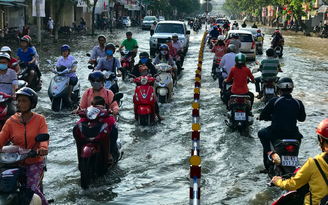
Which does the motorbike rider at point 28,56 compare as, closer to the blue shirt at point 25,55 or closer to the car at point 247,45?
the blue shirt at point 25,55

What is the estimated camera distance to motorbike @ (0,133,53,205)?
397 centimetres

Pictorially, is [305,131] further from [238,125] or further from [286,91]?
[286,91]

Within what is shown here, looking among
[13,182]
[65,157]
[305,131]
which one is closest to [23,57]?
[65,157]

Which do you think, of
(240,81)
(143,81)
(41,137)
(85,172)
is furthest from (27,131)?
(240,81)

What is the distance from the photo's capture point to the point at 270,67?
1114 cm

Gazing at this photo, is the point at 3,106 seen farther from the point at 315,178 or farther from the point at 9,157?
the point at 315,178

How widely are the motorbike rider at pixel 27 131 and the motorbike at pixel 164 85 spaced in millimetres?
6944

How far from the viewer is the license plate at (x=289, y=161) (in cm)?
540

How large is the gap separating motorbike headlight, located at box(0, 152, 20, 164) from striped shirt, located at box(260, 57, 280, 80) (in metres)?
8.19

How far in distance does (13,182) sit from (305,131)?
712 centimetres

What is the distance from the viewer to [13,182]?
13.1 feet

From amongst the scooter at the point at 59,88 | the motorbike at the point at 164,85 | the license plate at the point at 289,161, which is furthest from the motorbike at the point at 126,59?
the license plate at the point at 289,161

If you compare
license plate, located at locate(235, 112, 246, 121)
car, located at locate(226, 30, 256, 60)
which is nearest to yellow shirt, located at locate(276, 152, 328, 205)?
license plate, located at locate(235, 112, 246, 121)

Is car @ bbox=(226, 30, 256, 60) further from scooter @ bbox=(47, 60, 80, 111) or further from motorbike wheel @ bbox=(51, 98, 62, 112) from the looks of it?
motorbike wheel @ bbox=(51, 98, 62, 112)
